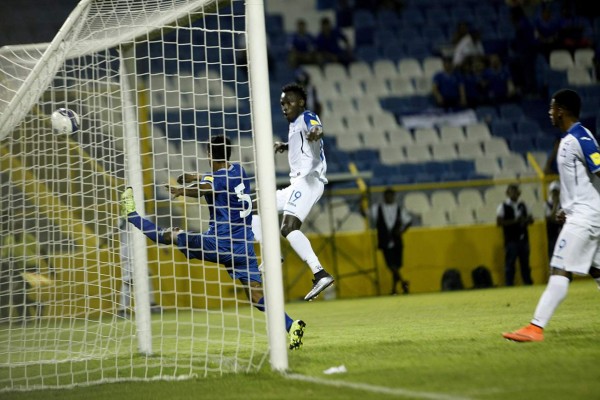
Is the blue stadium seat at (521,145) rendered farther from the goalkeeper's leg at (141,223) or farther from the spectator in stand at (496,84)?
the goalkeeper's leg at (141,223)

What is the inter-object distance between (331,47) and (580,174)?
14.6 metres

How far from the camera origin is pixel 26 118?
8.68m

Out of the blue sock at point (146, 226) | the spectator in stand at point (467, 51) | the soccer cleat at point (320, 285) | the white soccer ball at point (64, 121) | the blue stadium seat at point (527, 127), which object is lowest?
the soccer cleat at point (320, 285)

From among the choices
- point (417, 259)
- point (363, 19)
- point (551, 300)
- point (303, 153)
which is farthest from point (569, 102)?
point (363, 19)

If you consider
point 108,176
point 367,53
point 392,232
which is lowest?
point 392,232

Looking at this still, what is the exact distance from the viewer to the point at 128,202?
7.90 meters

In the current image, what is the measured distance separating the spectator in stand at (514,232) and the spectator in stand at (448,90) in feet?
12.7

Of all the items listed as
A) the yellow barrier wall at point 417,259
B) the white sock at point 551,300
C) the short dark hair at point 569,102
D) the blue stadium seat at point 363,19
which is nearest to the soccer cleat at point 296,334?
the white sock at point 551,300

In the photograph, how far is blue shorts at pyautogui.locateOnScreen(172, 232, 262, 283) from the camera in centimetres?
816

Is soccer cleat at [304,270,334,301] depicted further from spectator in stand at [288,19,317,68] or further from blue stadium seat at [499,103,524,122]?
blue stadium seat at [499,103,524,122]

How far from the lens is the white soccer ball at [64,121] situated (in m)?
7.86

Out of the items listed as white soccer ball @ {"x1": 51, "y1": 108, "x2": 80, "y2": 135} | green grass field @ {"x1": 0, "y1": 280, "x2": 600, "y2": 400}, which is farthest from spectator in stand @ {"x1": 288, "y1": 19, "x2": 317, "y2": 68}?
white soccer ball @ {"x1": 51, "y1": 108, "x2": 80, "y2": 135}

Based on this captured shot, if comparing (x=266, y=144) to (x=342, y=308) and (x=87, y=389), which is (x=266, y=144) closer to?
(x=87, y=389)

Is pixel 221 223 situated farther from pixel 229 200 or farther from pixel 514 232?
pixel 514 232
